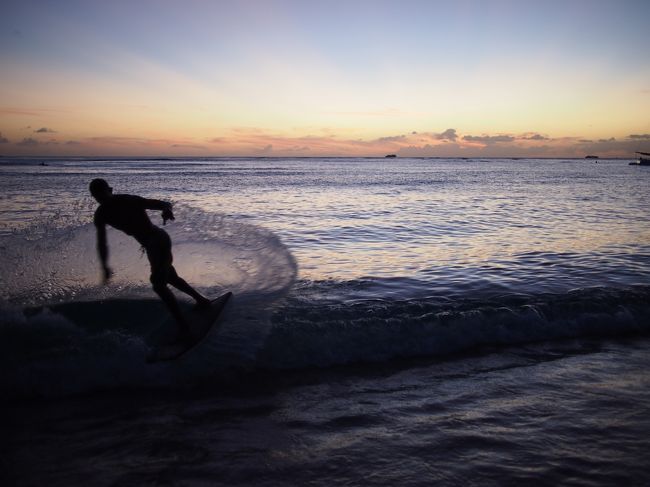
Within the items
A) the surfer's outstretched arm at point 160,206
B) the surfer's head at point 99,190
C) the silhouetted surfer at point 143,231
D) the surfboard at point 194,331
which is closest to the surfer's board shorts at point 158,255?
the silhouetted surfer at point 143,231

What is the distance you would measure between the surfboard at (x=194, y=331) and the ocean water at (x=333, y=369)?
0.79 feet

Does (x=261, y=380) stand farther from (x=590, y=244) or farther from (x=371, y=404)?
(x=590, y=244)

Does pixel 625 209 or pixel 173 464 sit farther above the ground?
pixel 625 209

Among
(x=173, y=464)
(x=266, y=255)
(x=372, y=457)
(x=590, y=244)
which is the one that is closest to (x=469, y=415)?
(x=372, y=457)

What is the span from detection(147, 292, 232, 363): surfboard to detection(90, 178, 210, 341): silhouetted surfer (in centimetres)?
17

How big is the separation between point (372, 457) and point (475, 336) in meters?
4.09

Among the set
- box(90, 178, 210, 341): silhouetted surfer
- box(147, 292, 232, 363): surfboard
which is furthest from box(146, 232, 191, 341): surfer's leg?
box(147, 292, 232, 363): surfboard

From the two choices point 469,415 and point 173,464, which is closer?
point 173,464

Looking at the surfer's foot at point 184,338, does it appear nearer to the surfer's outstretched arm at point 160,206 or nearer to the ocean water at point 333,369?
the ocean water at point 333,369

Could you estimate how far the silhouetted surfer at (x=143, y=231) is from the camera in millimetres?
6078

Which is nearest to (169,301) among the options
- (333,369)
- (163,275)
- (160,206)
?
(163,275)

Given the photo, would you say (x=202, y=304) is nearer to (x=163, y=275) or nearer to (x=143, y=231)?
(x=163, y=275)

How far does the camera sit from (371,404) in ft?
17.2

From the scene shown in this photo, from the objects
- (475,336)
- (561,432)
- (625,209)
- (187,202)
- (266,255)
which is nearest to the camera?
(561,432)
